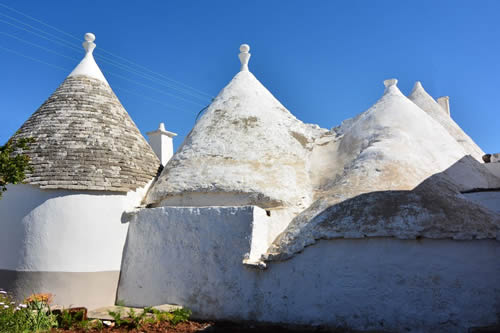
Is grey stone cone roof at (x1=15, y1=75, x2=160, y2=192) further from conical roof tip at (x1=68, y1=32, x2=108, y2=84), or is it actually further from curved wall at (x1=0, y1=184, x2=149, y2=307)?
curved wall at (x1=0, y1=184, x2=149, y2=307)

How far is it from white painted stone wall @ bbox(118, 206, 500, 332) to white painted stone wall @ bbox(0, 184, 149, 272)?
1.68ft

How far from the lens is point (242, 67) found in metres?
12.9

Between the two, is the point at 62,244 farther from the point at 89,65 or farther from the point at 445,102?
the point at 445,102

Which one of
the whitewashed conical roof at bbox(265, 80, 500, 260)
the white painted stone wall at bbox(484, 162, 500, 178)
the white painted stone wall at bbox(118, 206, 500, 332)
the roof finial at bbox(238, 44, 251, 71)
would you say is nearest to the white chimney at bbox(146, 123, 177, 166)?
the roof finial at bbox(238, 44, 251, 71)

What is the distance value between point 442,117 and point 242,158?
332 inches

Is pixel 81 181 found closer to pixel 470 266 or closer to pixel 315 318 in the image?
pixel 315 318

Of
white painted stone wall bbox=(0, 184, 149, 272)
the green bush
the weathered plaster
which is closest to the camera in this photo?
the green bush

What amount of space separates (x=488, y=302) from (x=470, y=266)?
1.91 feet

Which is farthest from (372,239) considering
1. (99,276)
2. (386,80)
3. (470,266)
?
(386,80)

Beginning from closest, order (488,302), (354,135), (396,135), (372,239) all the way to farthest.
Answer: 1. (488,302)
2. (372,239)
3. (396,135)
4. (354,135)

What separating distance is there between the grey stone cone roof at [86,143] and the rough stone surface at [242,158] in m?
0.86

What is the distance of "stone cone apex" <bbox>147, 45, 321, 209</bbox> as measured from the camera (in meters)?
9.60

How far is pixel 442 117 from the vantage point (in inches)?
603

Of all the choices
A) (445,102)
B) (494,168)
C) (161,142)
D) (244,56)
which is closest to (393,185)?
(494,168)
